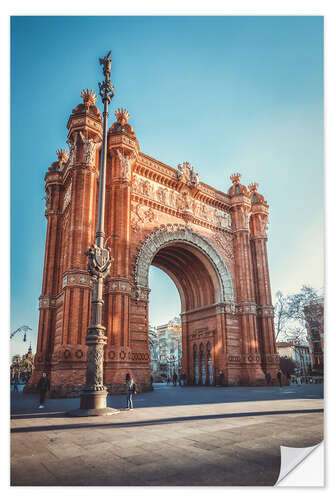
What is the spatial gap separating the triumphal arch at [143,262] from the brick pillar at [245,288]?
0.09 meters

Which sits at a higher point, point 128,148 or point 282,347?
point 128,148

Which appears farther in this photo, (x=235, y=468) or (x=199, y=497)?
(x=235, y=468)

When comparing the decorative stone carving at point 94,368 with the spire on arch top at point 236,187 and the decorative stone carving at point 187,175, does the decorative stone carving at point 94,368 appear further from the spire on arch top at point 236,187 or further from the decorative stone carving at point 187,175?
the spire on arch top at point 236,187

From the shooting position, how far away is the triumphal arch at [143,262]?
1978 centimetres

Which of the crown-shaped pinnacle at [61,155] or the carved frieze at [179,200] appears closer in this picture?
the carved frieze at [179,200]

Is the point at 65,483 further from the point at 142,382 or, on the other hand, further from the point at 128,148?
the point at 128,148

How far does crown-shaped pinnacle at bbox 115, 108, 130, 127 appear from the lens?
24.5 m

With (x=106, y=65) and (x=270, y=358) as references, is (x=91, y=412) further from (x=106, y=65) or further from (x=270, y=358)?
(x=270, y=358)

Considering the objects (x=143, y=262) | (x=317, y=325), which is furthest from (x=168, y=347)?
(x=317, y=325)

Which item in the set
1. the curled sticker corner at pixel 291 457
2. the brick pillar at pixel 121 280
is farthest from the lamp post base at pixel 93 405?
the brick pillar at pixel 121 280

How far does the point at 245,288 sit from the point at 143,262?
11.3 metres

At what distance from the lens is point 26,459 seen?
4.98m
